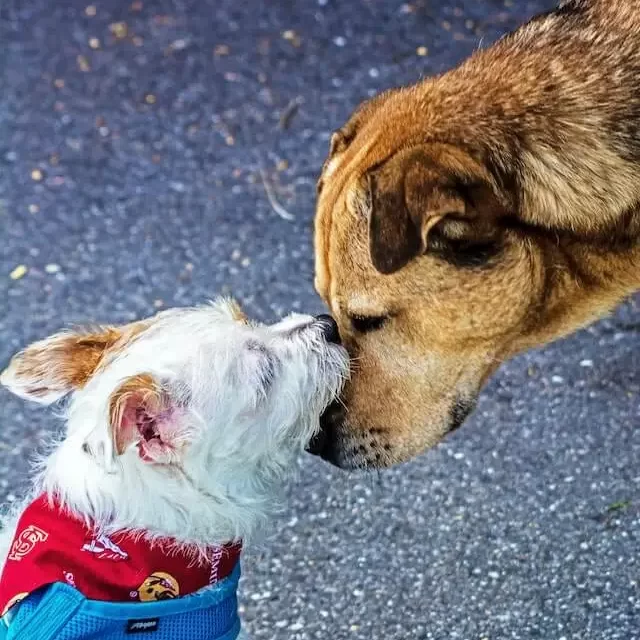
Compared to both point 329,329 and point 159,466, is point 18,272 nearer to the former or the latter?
point 329,329

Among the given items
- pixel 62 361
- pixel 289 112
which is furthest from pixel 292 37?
pixel 62 361

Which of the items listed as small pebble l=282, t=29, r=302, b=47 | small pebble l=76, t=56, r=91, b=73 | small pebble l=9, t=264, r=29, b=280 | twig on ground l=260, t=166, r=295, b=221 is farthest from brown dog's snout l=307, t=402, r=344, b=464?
small pebble l=76, t=56, r=91, b=73

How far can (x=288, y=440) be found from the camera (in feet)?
10.1

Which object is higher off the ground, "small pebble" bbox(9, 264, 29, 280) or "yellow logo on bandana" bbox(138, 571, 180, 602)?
"small pebble" bbox(9, 264, 29, 280)

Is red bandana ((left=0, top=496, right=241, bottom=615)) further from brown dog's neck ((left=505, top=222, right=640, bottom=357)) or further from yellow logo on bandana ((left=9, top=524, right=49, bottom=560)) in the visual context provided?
brown dog's neck ((left=505, top=222, right=640, bottom=357))

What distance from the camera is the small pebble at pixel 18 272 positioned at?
511 cm

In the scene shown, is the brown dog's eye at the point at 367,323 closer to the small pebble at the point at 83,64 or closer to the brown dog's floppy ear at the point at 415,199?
the brown dog's floppy ear at the point at 415,199

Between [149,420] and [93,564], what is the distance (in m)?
0.37

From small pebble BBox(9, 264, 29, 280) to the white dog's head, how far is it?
2.08 m

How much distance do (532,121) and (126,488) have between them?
54.5 inches

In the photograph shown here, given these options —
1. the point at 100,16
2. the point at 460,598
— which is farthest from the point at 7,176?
the point at 460,598

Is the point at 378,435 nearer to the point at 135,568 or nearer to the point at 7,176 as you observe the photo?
the point at 135,568

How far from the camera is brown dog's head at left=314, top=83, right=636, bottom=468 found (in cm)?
284

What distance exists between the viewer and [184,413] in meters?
2.84
